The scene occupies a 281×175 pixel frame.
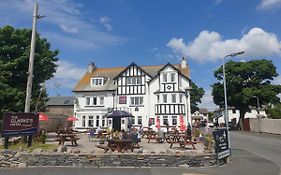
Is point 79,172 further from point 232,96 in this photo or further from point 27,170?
point 232,96

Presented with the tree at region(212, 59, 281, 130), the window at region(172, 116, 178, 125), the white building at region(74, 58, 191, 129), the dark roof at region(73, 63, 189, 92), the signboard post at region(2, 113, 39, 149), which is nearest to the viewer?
the signboard post at region(2, 113, 39, 149)

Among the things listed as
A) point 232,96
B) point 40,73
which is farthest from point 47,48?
point 232,96

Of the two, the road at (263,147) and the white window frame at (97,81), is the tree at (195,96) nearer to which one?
the white window frame at (97,81)

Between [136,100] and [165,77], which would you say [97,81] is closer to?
[136,100]

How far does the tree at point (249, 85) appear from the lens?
47.3 metres

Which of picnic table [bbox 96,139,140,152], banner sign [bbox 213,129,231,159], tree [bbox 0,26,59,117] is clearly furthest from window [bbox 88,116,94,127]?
banner sign [bbox 213,129,231,159]

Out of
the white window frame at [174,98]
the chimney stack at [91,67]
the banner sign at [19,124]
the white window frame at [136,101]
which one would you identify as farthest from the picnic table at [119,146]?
the chimney stack at [91,67]

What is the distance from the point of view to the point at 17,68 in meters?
24.7

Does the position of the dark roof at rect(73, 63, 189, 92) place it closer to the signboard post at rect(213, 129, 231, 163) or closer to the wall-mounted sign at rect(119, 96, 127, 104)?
the wall-mounted sign at rect(119, 96, 127, 104)

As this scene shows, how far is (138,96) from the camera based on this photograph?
41.8 m

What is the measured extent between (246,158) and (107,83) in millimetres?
32209

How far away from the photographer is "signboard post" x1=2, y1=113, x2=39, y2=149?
13289 mm

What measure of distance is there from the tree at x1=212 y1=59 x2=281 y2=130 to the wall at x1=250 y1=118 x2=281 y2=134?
500 centimetres

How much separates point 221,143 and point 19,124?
1041 cm
